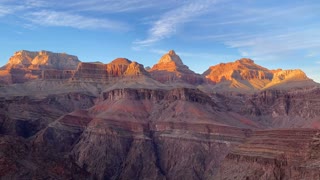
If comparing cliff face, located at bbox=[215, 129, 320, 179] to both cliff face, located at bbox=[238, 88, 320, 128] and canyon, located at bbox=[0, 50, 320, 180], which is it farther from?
cliff face, located at bbox=[238, 88, 320, 128]

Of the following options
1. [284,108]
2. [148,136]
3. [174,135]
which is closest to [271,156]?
[174,135]

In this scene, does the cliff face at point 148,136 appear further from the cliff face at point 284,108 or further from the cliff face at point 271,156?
the cliff face at point 284,108

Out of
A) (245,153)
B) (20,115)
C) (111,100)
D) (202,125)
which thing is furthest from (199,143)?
(20,115)

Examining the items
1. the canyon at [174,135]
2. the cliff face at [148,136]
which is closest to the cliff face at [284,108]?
the canyon at [174,135]

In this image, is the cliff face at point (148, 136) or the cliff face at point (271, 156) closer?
the cliff face at point (271, 156)

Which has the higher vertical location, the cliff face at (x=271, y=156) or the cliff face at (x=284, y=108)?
the cliff face at (x=284, y=108)

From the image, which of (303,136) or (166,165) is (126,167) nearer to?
Result: (166,165)

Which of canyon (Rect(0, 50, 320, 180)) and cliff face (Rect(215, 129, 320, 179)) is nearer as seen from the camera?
cliff face (Rect(215, 129, 320, 179))

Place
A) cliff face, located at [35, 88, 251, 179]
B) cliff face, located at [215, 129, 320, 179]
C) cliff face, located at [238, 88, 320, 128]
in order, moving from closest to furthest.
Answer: cliff face, located at [215, 129, 320, 179] < cliff face, located at [35, 88, 251, 179] < cliff face, located at [238, 88, 320, 128]

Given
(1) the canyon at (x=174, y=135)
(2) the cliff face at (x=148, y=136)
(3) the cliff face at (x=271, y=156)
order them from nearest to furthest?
(3) the cliff face at (x=271, y=156), (1) the canyon at (x=174, y=135), (2) the cliff face at (x=148, y=136)

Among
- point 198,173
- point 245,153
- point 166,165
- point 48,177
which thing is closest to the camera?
point 48,177

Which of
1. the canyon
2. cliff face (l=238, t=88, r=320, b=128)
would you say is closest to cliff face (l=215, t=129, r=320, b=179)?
the canyon
